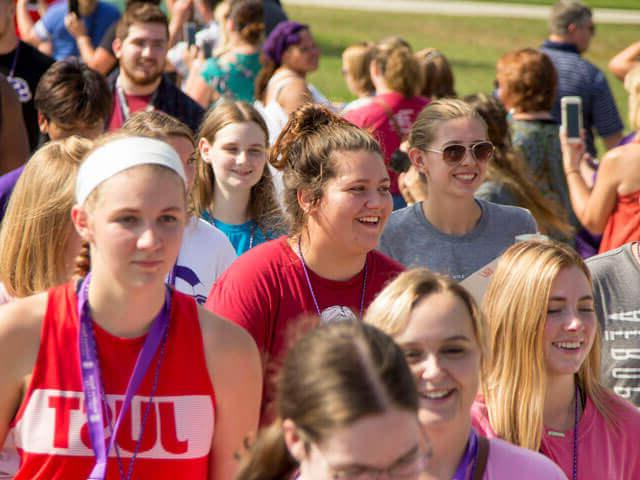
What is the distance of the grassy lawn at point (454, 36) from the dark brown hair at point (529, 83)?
11887 millimetres

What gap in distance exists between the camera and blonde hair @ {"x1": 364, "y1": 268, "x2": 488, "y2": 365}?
3211 mm

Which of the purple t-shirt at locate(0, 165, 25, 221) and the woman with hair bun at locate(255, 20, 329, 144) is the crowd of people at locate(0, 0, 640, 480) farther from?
the woman with hair bun at locate(255, 20, 329, 144)

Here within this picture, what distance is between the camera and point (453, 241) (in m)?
5.30

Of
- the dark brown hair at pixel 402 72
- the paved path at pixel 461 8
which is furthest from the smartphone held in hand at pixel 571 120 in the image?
the paved path at pixel 461 8

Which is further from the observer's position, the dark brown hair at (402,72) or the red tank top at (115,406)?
the dark brown hair at (402,72)

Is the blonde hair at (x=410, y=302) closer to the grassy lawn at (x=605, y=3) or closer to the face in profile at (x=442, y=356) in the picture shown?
the face in profile at (x=442, y=356)

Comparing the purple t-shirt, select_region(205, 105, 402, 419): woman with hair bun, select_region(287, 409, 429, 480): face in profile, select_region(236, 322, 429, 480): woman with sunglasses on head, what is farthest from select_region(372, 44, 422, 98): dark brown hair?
select_region(287, 409, 429, 480): face in profile

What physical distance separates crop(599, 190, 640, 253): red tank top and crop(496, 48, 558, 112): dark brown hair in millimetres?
1551

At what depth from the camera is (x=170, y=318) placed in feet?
10.8

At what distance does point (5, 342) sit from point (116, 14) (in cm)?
846

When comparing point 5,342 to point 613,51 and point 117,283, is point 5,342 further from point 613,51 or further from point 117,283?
point 613,51

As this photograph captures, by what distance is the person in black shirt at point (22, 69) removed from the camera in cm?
774

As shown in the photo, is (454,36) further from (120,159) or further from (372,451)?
(372,451)

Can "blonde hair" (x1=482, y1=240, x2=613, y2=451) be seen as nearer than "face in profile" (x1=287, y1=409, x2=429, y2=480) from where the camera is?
No
